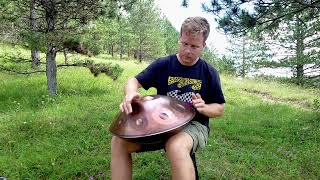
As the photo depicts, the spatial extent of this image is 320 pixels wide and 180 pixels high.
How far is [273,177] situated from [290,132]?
216cm

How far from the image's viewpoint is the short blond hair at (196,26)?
115 inches

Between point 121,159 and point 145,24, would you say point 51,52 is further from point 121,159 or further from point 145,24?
point 145,24

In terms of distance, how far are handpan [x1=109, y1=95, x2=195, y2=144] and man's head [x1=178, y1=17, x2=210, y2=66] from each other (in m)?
0.39

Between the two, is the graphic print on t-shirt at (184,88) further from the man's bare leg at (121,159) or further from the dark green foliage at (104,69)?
the dark green foliage at (104,69)

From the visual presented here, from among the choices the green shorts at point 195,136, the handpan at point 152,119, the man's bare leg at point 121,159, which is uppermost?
the handpan at point 152,119

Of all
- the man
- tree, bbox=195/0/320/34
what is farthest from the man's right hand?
tree, bbox=195/0/320/34

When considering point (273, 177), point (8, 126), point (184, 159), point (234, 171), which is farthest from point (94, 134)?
point (184, 159)

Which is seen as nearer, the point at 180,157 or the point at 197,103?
the point at 180,157

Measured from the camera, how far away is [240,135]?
5.79 meters

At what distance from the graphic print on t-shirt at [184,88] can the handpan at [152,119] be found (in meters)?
0.21

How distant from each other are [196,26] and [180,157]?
0.96 metres

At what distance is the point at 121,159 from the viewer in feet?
9.54

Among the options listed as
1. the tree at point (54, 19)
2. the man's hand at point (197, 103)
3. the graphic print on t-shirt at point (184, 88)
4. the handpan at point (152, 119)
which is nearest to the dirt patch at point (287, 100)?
the tree at point (54, 19)

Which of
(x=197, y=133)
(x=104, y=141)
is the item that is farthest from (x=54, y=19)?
(x=197, y=133)
